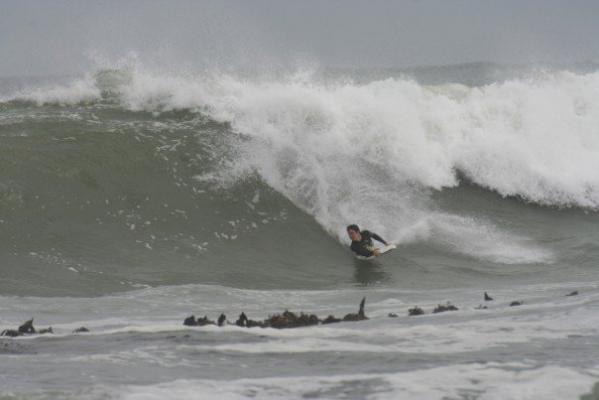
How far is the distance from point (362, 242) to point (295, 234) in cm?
129

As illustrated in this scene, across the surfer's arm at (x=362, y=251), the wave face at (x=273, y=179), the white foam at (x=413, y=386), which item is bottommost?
the white foam at (x=413, y=386)

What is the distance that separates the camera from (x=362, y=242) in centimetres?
1340

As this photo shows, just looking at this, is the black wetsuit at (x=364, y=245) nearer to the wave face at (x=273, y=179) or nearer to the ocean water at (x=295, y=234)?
the ocean water at (x=295, y=234)

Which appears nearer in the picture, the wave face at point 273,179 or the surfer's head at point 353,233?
the wave face at point 273,179

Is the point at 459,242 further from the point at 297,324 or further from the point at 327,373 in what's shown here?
the point at 327,373

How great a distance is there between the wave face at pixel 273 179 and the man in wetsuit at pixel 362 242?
0.42 meters

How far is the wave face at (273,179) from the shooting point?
12.6 m

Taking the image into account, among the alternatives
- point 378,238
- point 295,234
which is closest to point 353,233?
point 378,238

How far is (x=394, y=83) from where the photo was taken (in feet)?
68.2

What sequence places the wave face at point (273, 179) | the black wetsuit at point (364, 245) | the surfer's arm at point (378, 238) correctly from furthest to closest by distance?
the surfer's arm at point (378, 238)
the black wetsuit at point (364, 245)
the wave face at point (273, 179)

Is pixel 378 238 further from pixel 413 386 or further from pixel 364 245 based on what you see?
pixel 413 386

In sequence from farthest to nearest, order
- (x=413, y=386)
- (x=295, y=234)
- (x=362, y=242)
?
1. (x=295, y=234)
2. (x=362, y=242)
3. (x=413, y=386)

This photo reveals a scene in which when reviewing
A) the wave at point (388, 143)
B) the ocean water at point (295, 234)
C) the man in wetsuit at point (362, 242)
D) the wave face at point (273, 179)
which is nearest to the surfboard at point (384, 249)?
the man in wetsuit at point (362, 242)

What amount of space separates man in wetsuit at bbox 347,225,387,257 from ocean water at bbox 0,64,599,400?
20cm
